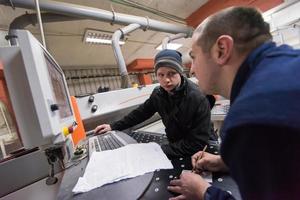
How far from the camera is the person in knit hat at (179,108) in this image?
3.23 ft

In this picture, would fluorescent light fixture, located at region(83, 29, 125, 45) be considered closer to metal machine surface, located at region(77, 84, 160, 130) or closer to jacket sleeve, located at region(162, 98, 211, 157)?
metal machine surface, located at region(77, 84, 160, 130)

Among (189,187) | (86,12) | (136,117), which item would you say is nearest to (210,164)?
(189,187)

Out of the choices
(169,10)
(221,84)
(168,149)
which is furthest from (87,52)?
(221,84)

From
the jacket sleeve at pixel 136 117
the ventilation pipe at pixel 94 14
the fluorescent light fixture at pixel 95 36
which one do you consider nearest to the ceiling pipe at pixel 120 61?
the ventilation pipe at pixel 94 14

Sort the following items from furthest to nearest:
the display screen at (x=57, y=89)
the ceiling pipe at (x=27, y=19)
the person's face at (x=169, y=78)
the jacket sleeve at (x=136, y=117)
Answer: the ceiling pipe at (x=27, y=19), the jacket sleeve at (x=136, y=117), the person's face at (x=169, y=78), the display screen at (x=57, y=89)

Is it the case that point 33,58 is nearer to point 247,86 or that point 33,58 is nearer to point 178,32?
point 247,86

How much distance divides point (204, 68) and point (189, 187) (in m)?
0.37

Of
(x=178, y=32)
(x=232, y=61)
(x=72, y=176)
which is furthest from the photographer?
(x=178, y=32)

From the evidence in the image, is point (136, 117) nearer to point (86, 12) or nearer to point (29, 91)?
point (29, 91)

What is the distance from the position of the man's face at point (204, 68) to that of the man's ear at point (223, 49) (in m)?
0.03

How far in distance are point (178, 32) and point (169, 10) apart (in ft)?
1.62

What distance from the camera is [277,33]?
3.66 m

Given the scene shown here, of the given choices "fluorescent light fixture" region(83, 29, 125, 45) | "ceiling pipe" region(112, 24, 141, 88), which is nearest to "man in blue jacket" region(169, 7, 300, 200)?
"ceiling pipe" region(112, 24, 141, 88)

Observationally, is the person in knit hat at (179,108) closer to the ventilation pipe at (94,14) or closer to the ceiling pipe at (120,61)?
the ceiling pipe at (120,61)
